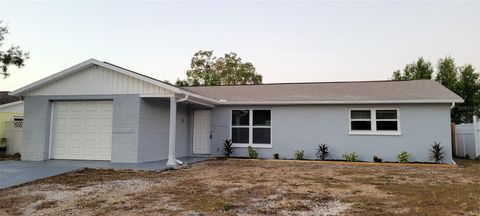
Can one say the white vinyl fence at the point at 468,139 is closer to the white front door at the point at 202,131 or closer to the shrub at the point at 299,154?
the shrub at the point at 299,154

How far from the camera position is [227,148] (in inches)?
552

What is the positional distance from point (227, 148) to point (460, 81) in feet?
70.7

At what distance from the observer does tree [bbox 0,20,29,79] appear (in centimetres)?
1508

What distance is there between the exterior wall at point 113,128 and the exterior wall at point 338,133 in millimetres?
4223

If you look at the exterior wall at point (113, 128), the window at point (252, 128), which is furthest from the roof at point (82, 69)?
the window at point (252, 128)

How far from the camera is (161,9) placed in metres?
14.2

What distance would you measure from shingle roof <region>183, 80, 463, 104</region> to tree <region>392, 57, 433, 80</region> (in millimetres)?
14252

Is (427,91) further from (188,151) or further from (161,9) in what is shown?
(161,9)

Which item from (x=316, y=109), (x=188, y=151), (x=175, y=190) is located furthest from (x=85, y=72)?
(x=316, y=109)

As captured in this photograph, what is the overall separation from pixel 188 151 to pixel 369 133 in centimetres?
766

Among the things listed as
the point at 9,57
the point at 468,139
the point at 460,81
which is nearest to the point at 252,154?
the point at 468,139

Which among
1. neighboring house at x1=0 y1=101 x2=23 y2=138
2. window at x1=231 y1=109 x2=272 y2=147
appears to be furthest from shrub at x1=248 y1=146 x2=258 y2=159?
neighboring house at x1=0 y1=101 x2=23 y2=138

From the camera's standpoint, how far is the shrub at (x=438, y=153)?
1198cm

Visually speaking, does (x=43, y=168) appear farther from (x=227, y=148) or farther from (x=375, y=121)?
(x=375, y=121)
